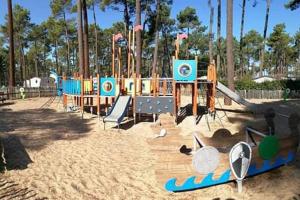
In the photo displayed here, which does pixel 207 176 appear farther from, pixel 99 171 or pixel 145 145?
pixel 145 145

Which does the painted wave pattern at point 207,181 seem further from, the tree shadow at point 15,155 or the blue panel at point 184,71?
the blue panel at point 184,71

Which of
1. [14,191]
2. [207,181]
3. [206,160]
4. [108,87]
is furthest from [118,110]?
[206,160]

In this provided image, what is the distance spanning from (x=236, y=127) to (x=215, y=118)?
1.42 metres

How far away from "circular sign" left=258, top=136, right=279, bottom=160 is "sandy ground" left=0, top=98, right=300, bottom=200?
394mm

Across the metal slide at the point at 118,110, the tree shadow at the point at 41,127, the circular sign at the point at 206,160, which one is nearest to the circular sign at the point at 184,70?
the metal slide at the point at 118,110

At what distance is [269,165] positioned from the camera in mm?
7051

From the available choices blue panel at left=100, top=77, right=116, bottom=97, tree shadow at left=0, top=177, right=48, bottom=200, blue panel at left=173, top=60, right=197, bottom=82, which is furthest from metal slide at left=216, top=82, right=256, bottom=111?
tree shadow at left=0, top=177, right=48, bottom=200

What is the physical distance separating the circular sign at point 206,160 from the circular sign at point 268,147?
3.93ft

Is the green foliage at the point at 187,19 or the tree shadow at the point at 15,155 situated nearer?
the tree shadow at the point at 15,155

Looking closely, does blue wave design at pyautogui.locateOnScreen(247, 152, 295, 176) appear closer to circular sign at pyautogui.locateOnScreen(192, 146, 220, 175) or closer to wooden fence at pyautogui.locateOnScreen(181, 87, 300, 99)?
circular sign at pyautogui.locateOnScreen(192, 146, 220, 175)

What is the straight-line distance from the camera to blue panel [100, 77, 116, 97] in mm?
14906

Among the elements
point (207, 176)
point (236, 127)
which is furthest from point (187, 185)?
point (236, 127)

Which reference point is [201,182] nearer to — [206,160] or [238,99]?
[206,160]

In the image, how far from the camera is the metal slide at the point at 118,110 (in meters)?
12.9
